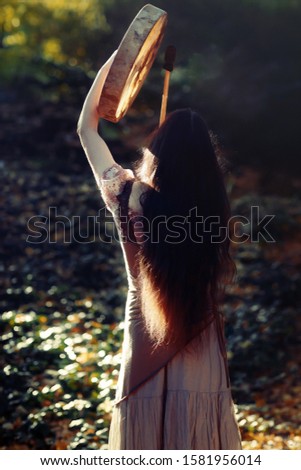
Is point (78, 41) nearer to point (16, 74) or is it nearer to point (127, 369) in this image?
point (16, 74)

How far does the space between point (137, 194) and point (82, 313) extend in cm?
432

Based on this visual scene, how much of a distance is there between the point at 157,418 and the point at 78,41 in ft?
31.3

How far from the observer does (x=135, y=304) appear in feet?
9.36

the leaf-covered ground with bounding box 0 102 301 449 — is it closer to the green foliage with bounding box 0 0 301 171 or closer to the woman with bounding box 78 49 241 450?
the green foliage with bounding box 0 0 301 171

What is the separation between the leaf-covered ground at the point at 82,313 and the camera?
5273 mm

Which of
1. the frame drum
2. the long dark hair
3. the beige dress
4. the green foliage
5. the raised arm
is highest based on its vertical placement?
the green foliage

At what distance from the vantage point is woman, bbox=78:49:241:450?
2.67 m

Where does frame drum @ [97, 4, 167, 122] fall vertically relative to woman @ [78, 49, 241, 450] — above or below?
above

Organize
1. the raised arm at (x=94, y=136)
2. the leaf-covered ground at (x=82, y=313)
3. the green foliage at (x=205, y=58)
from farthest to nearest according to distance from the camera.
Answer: the green foliage at (x=205, y=58) < the leaf-covered ground at (x=82, y=313) < the raised arm at (x=94, y=136)

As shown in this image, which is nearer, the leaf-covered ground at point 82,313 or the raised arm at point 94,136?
the raised arm at point 94,136

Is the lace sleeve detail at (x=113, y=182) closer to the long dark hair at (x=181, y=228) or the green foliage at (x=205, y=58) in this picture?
the long dark hair at (x=181, y=228)

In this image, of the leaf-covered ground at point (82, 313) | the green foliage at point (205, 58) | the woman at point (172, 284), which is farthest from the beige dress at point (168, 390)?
the green foliage at point (205, 58)

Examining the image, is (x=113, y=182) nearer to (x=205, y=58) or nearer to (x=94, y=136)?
(x=94, y=136)

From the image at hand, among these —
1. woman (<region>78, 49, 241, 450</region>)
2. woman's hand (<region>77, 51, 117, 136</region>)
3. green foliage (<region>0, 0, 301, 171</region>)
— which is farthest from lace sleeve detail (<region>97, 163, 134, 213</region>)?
green foliage (<region>0, 0, 301, 171</region>)
